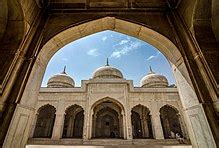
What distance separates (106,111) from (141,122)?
4367mm

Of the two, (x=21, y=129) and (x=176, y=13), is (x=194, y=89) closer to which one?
(x=176, y=13)

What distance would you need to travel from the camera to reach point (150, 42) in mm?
3215

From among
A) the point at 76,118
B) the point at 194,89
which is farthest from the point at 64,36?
the point at 76,118

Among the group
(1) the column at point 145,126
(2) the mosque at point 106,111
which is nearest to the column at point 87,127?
(2) the mosque at point 106,111

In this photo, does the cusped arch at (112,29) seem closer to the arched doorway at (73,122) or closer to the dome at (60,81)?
the arched doorway at (73,122)

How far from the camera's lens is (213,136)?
5.84 ft

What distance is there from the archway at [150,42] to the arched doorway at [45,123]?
1514 centimetres

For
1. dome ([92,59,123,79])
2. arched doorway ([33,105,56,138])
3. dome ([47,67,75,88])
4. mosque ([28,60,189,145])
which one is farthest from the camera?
dome ([47,67,75,88])

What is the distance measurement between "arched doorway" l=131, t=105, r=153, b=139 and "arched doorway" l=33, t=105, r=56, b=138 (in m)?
9.31

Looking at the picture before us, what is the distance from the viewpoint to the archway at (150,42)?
197cm

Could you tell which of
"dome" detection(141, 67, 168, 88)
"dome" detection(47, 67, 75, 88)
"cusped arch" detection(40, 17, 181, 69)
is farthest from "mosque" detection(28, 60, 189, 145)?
"cusped arch" detection(40, 17, 181, 69)

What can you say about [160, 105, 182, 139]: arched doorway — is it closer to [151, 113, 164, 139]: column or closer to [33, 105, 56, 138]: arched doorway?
[151, 113, 164, 139]: column

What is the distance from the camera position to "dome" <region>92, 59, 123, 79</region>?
18.5m

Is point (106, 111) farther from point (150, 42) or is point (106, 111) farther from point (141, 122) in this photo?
point (150, 42)
